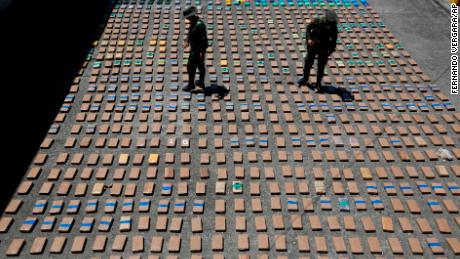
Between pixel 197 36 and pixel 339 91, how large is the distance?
321 centimetres

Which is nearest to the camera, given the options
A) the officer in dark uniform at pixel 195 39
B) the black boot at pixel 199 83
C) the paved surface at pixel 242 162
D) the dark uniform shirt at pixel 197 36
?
the paved surface at pixel 242 162

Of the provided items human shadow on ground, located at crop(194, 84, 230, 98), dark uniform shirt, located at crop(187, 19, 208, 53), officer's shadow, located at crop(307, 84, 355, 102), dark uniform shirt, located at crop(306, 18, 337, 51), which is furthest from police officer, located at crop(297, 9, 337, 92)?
dark uniform shirt, located at crop(187, 19, 208, 53)

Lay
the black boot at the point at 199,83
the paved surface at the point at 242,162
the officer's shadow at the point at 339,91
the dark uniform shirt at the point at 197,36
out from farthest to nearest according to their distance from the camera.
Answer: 1. the black boot at the point at 199,83
2. the officer's shadow at the point at 339,91
3. the dark uniform shirt at the point at 197,36
4. the paved surface at the point at 242,162

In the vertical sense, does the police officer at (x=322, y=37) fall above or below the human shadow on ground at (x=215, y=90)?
above

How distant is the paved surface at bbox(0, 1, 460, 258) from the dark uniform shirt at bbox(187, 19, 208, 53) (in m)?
1.02

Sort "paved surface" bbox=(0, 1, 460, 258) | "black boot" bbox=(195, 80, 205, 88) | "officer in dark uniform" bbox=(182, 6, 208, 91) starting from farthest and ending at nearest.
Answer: "black boot" bbox=(195, 80, 205, 88)
"officer in dark uniform" bbox=(182, 6, 208, 91)
"paved surface" bbox=(0, 1, 460, 258)

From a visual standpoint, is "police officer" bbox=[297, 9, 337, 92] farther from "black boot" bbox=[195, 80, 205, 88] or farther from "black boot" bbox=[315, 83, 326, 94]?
"black boot" bbox=[195, 80, 205, 88]

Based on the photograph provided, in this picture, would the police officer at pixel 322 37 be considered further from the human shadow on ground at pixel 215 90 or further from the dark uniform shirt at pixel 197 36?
the dark uniform shirt at pixel 197 36

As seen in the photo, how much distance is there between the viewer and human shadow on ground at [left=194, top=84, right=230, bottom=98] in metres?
7.09

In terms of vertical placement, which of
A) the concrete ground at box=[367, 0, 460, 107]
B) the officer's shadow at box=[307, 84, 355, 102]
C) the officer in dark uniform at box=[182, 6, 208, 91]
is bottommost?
the officer's shadow at box=[307, 84, 355, 102]

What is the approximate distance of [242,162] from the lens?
18.5ft

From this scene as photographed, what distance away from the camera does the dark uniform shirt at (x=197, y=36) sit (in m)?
6.29

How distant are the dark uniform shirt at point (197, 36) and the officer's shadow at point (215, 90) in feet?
3.13

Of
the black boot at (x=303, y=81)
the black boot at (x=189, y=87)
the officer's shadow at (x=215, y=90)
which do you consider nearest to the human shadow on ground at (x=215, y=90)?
the officer's shadow at (x=215, y=90)
